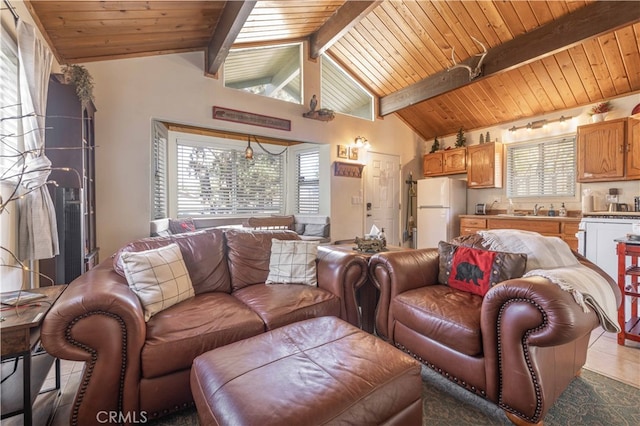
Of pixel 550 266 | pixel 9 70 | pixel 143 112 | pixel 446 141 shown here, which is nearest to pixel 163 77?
pixel 143 112

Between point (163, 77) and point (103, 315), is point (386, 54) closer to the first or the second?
point (163, 77)

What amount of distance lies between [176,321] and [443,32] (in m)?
4.44

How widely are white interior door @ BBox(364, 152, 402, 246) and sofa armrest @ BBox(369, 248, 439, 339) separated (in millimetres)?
3025

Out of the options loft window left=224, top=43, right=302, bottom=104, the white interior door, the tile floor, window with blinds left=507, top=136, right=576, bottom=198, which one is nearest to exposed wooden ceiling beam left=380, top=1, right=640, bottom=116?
the white interior door

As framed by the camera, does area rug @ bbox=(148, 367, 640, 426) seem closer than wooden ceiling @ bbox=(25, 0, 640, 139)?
Yes

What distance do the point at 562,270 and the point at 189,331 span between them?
2083 mm

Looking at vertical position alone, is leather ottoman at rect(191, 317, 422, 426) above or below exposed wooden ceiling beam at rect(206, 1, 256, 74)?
below

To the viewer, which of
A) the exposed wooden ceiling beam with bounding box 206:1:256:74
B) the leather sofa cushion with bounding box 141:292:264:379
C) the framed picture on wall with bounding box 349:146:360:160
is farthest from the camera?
the framed picture on wall with bounding box 349:146:360:160

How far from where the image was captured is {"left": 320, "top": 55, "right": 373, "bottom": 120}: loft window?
490cm

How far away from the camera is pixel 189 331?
149 centimetres

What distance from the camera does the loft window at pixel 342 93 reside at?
4.90 meters

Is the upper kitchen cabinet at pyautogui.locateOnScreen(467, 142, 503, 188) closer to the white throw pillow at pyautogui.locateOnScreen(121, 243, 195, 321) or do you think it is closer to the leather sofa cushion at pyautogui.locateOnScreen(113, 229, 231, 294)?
the leather sofa cushion at pyautogui.locateOnScreen(113, 229, 231, 294)

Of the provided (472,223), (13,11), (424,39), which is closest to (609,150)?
(472,223)

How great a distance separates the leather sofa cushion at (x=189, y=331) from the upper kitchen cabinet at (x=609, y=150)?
466 centimetres
